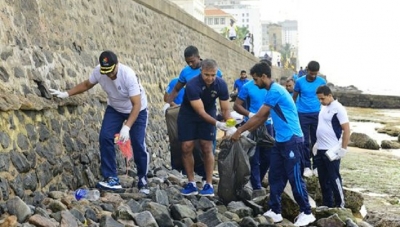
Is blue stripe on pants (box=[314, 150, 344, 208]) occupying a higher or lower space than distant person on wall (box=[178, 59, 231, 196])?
lower

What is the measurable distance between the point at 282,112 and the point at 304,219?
109 cm

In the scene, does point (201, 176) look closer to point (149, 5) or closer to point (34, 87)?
point (34, 87)

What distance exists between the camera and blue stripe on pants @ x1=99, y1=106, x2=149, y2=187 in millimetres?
6551

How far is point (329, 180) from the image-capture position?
7102 millimetres

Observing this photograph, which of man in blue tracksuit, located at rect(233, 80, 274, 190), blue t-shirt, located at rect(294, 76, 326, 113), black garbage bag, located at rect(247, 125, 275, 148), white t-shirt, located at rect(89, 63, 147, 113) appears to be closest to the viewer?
white t-shirt, located at rect(89, 63, 147, 113)

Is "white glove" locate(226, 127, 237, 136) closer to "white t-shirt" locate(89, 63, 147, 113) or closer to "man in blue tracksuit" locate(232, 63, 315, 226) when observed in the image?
"man in blue tracksuit" locate(232, 63, 315, 226)

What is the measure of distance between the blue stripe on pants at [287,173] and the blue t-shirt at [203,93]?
0.87m

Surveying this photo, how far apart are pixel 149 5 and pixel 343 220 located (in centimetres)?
738

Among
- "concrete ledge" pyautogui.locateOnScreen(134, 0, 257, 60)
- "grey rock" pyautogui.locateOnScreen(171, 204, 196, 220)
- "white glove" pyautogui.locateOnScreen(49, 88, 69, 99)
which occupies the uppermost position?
"concrete ledge" pyautogui.locateOnScreen(134, 0, 257, 60)

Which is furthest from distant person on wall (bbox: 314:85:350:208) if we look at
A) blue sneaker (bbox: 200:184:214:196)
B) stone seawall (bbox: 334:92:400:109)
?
stone seawall (bbox: 334:92:400:109)

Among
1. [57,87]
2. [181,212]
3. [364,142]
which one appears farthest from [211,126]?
[364,142]

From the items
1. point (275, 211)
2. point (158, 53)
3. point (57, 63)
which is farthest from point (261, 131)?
point (158, 53)

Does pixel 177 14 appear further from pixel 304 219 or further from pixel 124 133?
pixel 304 219

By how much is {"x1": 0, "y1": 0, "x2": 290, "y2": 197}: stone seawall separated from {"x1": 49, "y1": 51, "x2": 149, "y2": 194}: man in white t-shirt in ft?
1.00
